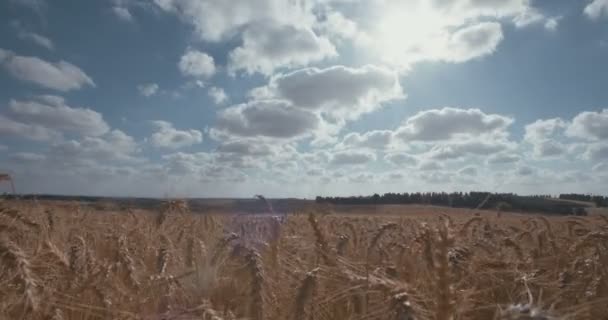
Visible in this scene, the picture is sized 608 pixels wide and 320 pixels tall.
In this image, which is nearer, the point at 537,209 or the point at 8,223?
the point at 8,223

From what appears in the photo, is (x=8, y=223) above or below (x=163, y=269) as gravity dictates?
above

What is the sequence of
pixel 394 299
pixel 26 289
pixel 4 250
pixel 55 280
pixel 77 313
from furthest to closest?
pixel 55 280
pixel 77 313
pixel 4 250
pixel 26 289
pixel 394 299

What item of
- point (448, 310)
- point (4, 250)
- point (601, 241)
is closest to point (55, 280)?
point (4, 250)

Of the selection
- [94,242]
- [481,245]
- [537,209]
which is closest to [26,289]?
[481,245]

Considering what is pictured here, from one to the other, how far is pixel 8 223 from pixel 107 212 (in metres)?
10.6

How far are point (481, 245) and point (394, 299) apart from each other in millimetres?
2293

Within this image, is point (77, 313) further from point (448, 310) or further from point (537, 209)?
point (537, 209)

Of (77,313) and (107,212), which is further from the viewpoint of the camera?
(107,212)

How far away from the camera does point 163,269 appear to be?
10.3 feet

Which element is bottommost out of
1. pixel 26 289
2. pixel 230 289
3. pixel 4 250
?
pixel 230 289

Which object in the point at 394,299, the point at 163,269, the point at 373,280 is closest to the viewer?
the point at 394,299

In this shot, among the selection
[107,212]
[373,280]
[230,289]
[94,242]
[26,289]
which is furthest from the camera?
[107,212]

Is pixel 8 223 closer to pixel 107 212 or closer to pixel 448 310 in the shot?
pixel 448 310

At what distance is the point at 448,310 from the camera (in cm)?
128
